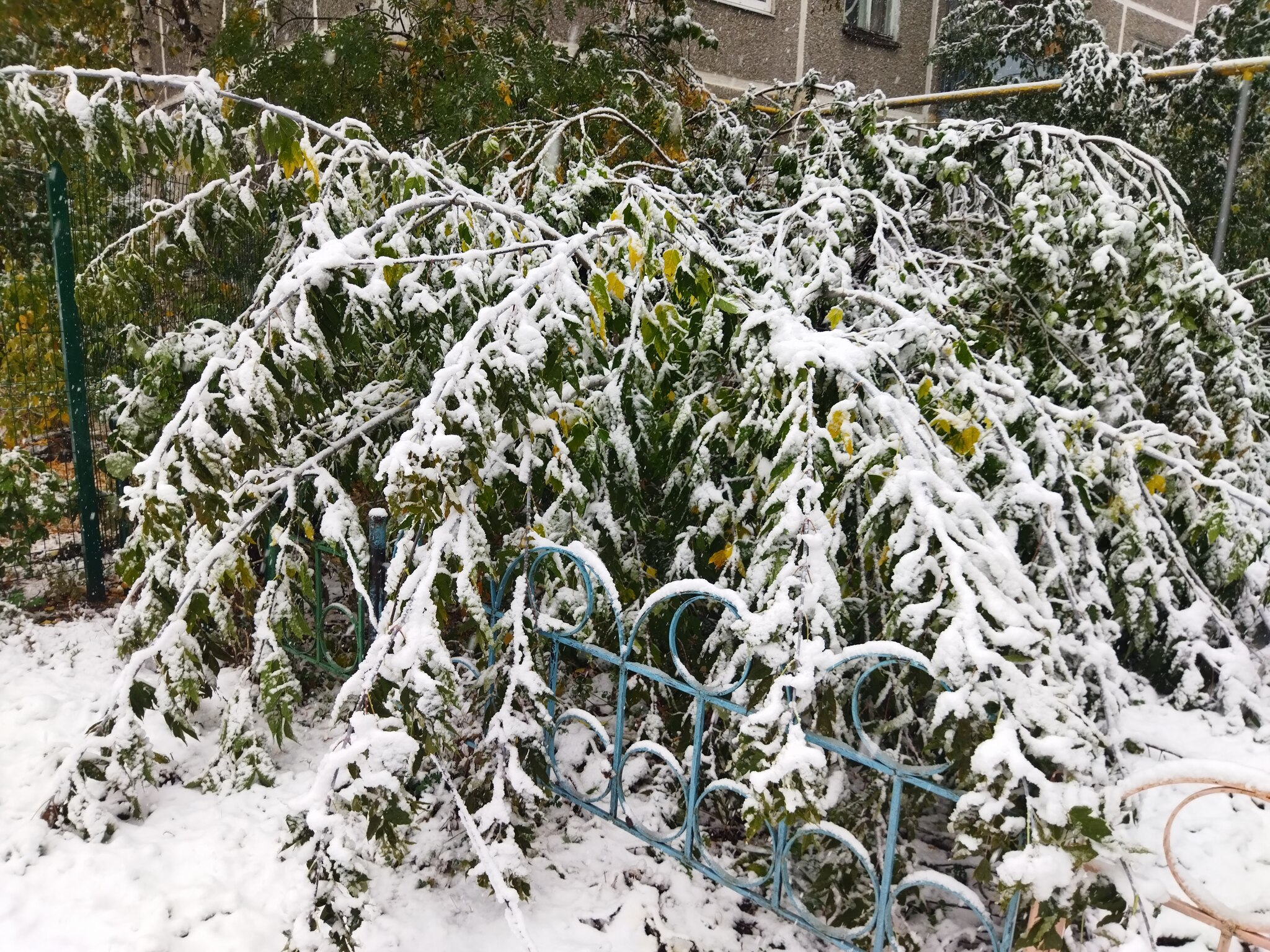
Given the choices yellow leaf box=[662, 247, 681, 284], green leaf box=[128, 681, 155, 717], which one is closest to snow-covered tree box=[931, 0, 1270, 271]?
yellow leaf box=[662, 247, 681, 284]

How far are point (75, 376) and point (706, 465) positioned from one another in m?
2.90

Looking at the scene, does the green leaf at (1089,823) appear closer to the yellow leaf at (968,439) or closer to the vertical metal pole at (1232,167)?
the yellow leaf at (968,439)

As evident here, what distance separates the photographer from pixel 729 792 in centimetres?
225

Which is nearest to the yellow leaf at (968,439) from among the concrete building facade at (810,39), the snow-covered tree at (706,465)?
the snow-covered tree at (706,465)

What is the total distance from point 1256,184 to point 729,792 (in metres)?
4.61

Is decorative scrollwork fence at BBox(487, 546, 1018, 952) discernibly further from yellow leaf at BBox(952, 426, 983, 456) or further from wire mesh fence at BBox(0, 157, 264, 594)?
wire mesh fence at BBox(0, 157, 264, 594)

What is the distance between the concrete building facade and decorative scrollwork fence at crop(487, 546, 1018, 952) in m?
6.09

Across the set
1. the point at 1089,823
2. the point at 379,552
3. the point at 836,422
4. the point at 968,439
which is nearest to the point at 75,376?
the point at 379,552

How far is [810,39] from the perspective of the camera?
898cm

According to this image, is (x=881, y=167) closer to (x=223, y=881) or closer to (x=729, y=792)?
(x=729, y=792)

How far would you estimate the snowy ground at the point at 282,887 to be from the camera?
1.90 m

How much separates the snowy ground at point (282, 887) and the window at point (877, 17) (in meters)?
9.11

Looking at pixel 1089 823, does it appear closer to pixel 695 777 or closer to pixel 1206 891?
pixel 1206 891

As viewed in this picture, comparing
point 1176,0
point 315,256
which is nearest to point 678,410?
point 315,256
